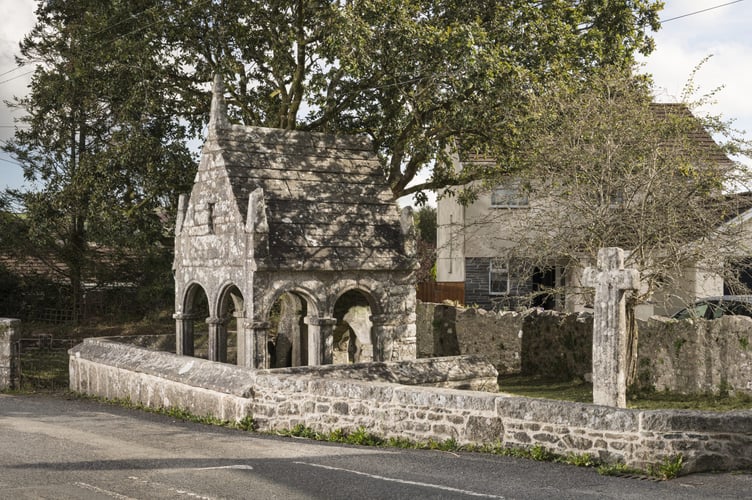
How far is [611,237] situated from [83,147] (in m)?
19.1

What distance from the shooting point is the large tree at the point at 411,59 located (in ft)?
66.4

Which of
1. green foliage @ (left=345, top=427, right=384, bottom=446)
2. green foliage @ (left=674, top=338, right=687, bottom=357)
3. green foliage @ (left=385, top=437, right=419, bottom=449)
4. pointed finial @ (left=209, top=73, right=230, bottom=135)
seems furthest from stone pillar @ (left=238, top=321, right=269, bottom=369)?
green foliage @ (left=674, top=338, right=687, bottom=357)

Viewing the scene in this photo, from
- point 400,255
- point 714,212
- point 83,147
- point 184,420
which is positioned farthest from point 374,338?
point 83,147

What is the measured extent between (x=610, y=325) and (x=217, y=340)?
8424mm

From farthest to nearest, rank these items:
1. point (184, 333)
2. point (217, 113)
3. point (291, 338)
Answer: point (291, 338) → point (184, 333) → point (217, 113)

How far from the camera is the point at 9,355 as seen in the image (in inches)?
814

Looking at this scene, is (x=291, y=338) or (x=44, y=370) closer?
(x=291, y=338)

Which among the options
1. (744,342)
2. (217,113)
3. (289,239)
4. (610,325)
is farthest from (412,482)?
→ (744,342)

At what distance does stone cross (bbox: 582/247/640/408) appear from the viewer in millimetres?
12469

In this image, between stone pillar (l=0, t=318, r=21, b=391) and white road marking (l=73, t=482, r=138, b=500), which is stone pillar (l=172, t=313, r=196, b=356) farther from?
white road marking (l=73, t=482, r=138, b=500)

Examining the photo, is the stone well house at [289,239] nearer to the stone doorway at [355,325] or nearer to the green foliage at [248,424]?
the green foliage at [248,424]

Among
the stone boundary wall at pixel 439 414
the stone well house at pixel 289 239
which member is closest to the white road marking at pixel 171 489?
the stone boundary wall at pixel 439 414

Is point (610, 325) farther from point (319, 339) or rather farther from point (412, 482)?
point (319, 339)

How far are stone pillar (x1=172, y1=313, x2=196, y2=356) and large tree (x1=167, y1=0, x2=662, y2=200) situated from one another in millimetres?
6545
